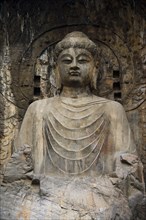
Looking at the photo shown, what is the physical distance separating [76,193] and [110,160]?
956 mm

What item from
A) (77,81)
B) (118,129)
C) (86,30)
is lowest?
(118,129)

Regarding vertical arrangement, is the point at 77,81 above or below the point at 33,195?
above

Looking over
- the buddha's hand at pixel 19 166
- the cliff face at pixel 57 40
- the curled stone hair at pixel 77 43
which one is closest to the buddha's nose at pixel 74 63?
the curled stone hair at pixel 77 43

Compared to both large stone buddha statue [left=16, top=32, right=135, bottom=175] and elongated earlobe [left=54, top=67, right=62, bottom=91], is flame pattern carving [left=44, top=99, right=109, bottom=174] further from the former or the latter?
elongated earlobe [left=54, top=67, right=62, bottom=91]

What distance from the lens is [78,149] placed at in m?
8.66

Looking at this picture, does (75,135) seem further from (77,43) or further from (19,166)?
(77,43)

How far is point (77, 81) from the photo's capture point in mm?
9125

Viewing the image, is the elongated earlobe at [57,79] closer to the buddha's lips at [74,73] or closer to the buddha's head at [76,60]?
the buddha's head at [76,60]

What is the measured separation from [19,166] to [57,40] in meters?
2.76

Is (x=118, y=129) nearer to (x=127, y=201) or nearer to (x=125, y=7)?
(x=127, y=201)

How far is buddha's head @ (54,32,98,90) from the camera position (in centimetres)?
911

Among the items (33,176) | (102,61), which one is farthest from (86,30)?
(33,176)

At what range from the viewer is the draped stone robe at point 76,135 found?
8.59 m

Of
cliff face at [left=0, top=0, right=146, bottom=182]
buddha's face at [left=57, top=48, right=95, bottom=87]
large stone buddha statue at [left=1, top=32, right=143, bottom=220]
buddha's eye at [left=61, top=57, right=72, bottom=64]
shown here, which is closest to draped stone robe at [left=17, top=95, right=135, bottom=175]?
large stone buddha statue at [left=1, top=32, right=143, bottom=220]
